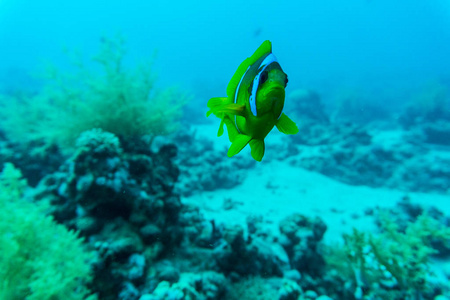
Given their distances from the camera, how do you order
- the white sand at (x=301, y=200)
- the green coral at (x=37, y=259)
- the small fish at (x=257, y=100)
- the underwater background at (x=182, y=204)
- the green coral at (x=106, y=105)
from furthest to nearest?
the white sand at (x=301, y=200) < the green coral at (x=106, y=105) < the underwater background at (x=182, y=204) < the green coral at (x=37, y=259) < the small fish at (x=257, y=100)

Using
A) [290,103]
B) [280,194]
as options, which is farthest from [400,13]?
[280,194]

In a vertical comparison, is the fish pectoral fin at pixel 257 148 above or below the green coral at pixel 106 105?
below

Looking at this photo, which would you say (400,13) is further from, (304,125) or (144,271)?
(144,271)

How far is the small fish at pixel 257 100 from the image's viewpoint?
0.83m

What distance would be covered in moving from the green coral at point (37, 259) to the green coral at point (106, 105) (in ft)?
7.33

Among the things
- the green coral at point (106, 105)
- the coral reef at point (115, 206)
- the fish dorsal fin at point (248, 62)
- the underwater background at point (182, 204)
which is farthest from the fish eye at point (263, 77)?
the green coral at point (106, 105)

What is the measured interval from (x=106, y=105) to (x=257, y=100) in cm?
444

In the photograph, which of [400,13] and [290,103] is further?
[400,13]

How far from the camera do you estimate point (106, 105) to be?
15.1 ft

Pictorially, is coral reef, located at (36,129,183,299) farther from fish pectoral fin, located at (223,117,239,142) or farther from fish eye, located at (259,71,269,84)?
fish eye, located at (259,71,269,84)

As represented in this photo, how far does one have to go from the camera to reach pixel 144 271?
2.81 m

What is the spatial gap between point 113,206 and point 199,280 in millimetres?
1501

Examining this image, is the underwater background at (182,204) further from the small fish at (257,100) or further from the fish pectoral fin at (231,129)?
the small fish at (257,100)

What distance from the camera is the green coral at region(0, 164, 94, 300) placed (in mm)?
1987
